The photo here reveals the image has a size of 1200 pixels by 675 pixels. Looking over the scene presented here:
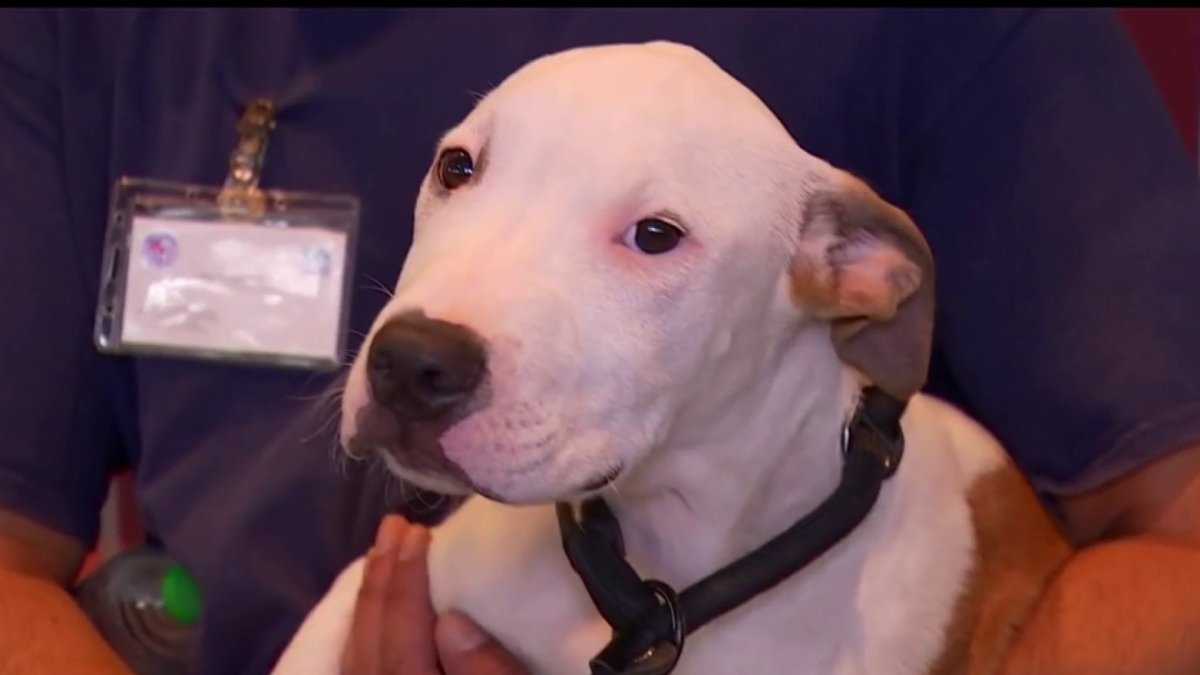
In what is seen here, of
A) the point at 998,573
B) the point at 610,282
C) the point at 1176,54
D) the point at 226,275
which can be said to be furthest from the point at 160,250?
the point at 1176,54

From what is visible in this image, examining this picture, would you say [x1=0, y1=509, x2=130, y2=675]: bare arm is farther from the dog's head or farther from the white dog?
the dog's head

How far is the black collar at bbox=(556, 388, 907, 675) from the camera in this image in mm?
1135

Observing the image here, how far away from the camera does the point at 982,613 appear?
4.16 ft

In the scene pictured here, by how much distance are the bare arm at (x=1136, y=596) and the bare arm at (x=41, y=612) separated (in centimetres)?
88

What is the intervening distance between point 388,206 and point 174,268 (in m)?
0.24

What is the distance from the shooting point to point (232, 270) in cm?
158

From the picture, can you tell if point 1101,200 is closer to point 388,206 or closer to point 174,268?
point 388,206

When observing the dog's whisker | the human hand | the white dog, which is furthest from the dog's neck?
the dog's whisker

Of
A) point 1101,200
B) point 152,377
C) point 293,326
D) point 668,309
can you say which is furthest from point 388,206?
point 1101,200

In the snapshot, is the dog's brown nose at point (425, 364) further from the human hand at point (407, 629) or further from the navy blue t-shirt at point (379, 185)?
the navy blue t-shirt at point (379, 185)

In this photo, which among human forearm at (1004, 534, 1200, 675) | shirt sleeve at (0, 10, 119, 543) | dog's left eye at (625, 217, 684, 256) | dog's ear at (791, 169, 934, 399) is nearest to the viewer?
dog's left eye at (625, 217, 684, 256)

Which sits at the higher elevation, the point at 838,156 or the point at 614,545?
the point at 838,156

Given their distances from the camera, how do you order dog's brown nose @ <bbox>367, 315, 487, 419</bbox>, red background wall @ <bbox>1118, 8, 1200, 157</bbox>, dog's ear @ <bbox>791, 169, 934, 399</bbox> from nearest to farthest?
dog's brown nose @ <bbox>367, 315, 487, 419</bbox>, dog's ear @ <bbox>791, 169, 934, 399</bbox>, red background wall @ <bbox>1118, 8, 1200, 157</bbox>

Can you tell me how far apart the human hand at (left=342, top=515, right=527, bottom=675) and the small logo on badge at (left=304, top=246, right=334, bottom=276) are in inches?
13.7
